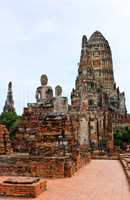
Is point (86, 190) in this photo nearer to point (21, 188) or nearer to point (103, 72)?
point (21, 188)

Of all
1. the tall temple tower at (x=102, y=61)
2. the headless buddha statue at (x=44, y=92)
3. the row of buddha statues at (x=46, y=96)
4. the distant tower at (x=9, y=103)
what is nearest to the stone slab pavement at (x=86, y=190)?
the row of buddha statues at (x=46, y=96)

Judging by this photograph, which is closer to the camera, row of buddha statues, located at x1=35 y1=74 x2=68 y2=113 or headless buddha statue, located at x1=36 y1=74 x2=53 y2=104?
row of buddha statues, located at x1=35 y1=74 x2=68 y2=113

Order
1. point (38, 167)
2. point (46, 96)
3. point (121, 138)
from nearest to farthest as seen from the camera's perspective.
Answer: point (38, 167) < point (46, 96) < point (121, 138)

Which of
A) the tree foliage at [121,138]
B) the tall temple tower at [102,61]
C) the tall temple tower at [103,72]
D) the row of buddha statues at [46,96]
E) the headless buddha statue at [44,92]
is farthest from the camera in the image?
the tall temple tower at [102,61]

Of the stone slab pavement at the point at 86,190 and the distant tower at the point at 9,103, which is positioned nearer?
the stone slab pavement at the point at 86,190

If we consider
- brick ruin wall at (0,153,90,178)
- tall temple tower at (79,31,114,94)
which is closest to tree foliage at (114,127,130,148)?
tall temple tower at (79,31,114,94)

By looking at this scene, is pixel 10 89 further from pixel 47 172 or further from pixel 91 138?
pixel 47 172

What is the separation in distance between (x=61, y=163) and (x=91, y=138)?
3454 cm

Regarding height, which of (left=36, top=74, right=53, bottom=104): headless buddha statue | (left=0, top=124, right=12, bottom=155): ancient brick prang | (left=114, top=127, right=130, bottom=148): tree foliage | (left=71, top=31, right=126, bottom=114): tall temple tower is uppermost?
(left=71, top=31, right=126, bottom=114): tall temple tower

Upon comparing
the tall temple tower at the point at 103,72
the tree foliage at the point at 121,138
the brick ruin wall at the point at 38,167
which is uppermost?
the tall temple tower at the point at 103,72

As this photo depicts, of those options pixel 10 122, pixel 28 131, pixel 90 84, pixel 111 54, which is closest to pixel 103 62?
pixel 111 54

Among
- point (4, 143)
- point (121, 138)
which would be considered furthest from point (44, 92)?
point (121, 138)

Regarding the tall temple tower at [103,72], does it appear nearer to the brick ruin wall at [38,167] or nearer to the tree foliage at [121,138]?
the tree foliage at [121,138]

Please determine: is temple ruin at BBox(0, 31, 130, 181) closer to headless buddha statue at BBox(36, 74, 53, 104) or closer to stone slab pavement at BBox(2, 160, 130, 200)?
headless buddha statue at BBox(36, 74, 53, 104)
